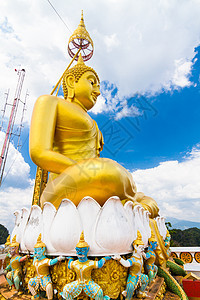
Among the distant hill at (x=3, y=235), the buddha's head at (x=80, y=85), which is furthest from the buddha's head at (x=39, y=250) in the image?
the distant hill at (x=3, y=235)

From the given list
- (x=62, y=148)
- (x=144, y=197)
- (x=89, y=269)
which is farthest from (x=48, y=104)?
(x=144, y=197)

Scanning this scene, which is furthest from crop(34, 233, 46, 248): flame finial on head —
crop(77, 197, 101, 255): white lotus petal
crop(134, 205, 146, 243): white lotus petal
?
crop(134, 205, 146, 243): white lotus petal

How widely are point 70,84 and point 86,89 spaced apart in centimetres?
41

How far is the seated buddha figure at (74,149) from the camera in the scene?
331cm

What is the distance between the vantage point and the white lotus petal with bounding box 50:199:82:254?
2.59 metres

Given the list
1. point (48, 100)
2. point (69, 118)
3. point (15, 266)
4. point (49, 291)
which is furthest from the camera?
point (69, 118)

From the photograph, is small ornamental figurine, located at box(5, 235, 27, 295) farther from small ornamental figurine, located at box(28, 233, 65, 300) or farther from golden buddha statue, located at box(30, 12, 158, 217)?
golden buddha statue, located at box(30, 12, 158, 217)

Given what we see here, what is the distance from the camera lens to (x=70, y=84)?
198 inches

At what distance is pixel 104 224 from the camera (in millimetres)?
2652

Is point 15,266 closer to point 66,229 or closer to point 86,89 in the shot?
point 66,229

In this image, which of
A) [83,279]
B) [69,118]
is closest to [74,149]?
[69,118]

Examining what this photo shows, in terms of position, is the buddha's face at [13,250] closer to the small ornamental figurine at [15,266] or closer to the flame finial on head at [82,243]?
the small ornamental figurine at [15,266]

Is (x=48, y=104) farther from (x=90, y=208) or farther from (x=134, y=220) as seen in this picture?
(x=134, y=220)

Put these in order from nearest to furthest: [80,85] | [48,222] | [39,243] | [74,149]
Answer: [39,243]
[48,222]
[74,149]
[80,85]
